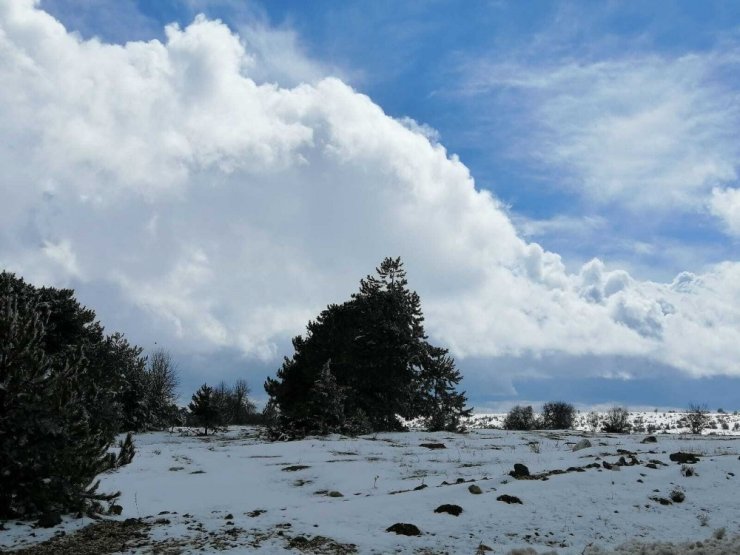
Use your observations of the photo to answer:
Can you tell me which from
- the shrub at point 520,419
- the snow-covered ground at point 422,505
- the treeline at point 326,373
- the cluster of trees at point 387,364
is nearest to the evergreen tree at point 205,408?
the treeline at point 326,373

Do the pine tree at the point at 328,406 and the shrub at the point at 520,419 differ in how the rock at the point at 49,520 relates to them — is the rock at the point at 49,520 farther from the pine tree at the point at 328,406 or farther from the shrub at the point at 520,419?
the shrub at the point at 520,419

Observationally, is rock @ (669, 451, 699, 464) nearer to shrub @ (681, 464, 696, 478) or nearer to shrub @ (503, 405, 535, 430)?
shrub @ (681, 464, 696, 478)

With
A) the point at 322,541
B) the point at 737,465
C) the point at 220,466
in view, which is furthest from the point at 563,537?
the point at 220,466

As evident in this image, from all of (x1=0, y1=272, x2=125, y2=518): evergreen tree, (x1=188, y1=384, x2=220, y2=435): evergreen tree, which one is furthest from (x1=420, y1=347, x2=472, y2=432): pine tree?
(x1=0, y1=272, x2=125, y2=518): evergreen tree

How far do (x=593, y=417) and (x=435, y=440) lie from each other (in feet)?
238

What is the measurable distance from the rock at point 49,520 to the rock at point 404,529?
252 inches

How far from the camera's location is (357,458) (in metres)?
20.8

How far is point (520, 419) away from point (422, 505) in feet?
217

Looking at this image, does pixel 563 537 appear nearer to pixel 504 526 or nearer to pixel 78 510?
pixel 504 526

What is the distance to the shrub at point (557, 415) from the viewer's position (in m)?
73.6

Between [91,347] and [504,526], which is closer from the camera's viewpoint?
[504,526]

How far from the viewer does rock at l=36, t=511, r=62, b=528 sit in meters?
10.2

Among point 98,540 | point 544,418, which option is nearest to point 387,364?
point 98,540

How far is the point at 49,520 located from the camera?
33.5ft
